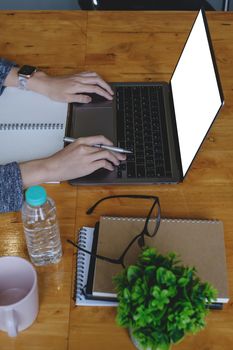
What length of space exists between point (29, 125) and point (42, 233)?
345mm

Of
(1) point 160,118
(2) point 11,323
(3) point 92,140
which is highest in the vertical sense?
(1) point 160,118

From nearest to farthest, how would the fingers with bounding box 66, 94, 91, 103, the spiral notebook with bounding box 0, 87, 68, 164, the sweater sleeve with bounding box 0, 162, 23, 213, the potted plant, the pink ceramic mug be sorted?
the potted plant < the pink ceramic mug < the sweater sleeve with bounding box 0, 162, 23, 213 < the spiral notebook with bounding box 0, 87, 68, 164 < the fingers with bounding box 66, 94, 91, 103

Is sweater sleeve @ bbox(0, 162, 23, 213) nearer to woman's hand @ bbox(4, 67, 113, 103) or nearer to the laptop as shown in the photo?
the laptop

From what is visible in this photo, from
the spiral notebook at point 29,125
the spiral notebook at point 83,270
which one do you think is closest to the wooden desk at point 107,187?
the spiral notebook at point 83,270

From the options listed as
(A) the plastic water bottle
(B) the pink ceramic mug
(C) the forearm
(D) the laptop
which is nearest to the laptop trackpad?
(D) the laptop

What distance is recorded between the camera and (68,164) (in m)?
0.96

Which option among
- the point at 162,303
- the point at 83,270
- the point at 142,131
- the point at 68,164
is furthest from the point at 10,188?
the point at 162,303

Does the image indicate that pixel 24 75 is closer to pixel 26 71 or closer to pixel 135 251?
pixel 26 71

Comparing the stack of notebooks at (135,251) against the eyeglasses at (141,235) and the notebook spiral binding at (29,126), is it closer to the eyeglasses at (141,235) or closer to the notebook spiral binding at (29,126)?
the eyeglasses at (141,235)

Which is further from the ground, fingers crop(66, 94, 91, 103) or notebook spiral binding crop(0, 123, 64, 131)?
fingers crop(66, 94, 91, 103)

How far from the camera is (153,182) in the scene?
97cm

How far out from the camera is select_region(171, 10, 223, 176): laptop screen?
88 centimetres

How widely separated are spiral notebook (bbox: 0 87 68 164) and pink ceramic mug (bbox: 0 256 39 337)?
32cm

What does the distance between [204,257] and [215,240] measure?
48mm
